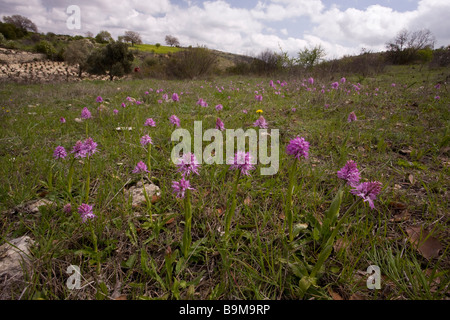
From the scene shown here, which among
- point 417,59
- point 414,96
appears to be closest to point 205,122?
point 414,96

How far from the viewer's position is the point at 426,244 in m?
1.48

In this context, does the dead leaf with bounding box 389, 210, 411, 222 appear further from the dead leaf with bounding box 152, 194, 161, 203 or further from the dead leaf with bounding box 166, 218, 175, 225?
the dead leaf with bounding box 152, 194, 161, 203

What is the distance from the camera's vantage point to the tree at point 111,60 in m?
23.1

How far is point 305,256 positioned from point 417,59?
3016 centimetres

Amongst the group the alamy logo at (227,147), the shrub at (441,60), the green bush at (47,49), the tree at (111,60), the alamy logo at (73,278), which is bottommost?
the alamy logo at (73,278)

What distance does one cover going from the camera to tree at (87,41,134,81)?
23141mm

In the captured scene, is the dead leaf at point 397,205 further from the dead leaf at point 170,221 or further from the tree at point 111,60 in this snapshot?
the tree at point 111,60

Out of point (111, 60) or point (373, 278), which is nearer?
point (373, 278)

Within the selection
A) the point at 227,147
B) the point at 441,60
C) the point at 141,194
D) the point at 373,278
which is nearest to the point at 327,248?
the point at 373,278

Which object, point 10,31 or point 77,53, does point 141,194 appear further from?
point 10,31

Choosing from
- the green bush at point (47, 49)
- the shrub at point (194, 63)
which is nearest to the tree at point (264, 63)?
the shrub at point (194, 63)

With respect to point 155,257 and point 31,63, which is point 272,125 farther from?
point 31,63

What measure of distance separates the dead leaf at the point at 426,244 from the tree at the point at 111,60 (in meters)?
28.5

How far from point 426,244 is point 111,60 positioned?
96.0 feet
